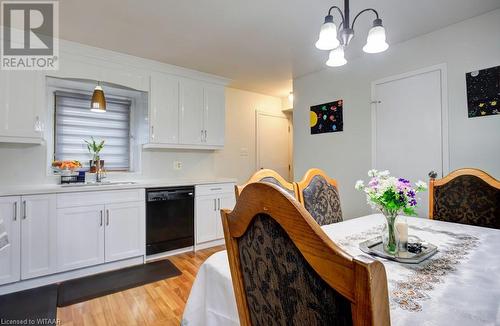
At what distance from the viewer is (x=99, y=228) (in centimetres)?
255

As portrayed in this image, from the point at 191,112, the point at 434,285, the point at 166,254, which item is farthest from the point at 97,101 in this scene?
the point at 434,285

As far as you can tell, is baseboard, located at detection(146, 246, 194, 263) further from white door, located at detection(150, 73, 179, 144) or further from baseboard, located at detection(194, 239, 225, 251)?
white door, located at detection(150, 73, 179, 144)

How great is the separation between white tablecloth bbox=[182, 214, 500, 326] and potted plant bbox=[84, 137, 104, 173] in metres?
2.53

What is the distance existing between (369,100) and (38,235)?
3.69m

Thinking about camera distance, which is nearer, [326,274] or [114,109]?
[326,274]

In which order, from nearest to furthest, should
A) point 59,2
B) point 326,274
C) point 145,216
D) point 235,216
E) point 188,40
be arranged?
point 326,274 → point 235,216 → point 59,2 → point 188,40 → point 145,216

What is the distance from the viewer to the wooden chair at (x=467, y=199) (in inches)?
62.7

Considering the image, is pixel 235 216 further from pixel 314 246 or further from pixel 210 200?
pixel 210 200

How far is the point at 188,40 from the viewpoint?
264 centimetres

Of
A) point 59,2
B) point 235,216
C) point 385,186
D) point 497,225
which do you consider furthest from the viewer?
point 59,2

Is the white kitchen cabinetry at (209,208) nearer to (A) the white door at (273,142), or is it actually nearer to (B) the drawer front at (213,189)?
(B) the drawer front at (213,189)

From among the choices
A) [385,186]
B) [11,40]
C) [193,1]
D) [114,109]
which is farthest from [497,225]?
[11,40]

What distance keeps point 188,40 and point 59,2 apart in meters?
1.09

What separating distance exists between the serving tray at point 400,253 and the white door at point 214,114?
9.14ft
